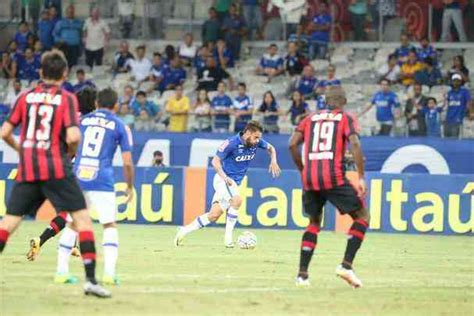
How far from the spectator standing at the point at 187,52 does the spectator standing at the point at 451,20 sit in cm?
598

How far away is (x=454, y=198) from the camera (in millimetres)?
24859

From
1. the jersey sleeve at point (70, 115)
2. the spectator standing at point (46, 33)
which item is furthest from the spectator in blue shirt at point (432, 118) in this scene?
the jersey sleeve at point (70, 115)

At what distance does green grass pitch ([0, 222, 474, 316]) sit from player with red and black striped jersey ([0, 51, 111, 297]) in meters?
0.73

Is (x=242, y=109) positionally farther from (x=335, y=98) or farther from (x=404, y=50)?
(x=335, y=98)

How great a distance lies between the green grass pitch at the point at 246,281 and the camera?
1248 centimetres

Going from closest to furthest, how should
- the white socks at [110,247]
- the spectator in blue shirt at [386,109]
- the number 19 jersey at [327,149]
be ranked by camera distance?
the white socks at [110,247] < the number 19 jersey at [327,149] < the spectator in blue shirt at [386,109]

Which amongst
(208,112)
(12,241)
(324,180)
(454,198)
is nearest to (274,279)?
(324,180)

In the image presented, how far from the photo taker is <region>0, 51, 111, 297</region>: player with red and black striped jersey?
12516mm

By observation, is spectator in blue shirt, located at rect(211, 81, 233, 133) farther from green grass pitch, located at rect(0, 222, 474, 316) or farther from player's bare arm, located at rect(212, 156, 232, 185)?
player's bare arm, located at rect(212, 156, 232, 185)

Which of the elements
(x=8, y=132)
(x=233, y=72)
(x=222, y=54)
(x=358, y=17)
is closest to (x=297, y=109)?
(x=222, y=54)

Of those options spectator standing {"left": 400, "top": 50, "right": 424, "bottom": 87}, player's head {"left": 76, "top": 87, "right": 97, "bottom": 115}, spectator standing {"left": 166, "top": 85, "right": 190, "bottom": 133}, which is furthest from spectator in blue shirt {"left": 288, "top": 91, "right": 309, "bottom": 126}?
player's head {"left": 76, "top": 87, "right": 97, "bottom": 115}

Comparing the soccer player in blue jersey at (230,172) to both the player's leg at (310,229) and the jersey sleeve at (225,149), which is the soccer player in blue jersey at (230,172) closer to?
the jersey sleeve at (225,149)

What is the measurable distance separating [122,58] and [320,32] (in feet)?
16.2

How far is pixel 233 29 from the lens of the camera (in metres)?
33.0
